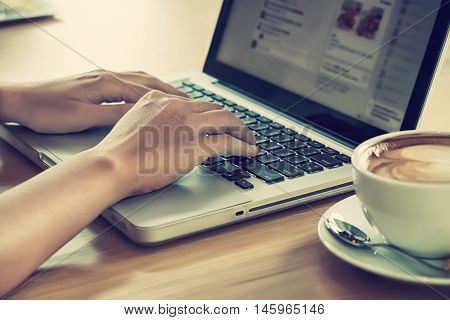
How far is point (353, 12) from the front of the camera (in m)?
0.92

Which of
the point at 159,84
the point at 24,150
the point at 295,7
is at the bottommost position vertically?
the point at 24,150

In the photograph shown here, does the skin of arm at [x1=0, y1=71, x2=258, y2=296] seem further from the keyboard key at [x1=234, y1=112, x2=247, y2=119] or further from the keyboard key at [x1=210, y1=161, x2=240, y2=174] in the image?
the keyboard key at [x1=234, y1=112, x2=247, y2=119]

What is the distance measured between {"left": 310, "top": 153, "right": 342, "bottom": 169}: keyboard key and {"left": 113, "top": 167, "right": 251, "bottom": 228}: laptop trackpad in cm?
12

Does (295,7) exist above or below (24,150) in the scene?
above

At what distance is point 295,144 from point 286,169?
8 cm

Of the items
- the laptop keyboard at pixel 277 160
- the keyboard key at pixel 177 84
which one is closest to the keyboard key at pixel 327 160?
the laptop keyboard at pixel 277 160

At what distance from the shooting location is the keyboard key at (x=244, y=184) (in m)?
0.76

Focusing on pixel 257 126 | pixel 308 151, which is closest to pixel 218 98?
pixel 257 126

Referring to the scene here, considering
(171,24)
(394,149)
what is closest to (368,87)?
→ (394,149)

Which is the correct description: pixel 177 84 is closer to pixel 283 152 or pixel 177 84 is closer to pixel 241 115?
pixel 241 115

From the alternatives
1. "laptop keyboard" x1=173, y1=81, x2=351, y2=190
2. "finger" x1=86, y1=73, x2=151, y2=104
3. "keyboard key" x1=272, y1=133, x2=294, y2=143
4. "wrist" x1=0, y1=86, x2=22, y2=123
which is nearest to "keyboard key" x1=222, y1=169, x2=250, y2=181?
"laptop keyboard" x1=173, y1=81, x2=351, y2=190

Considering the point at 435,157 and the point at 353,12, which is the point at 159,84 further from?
the point at 435,157
